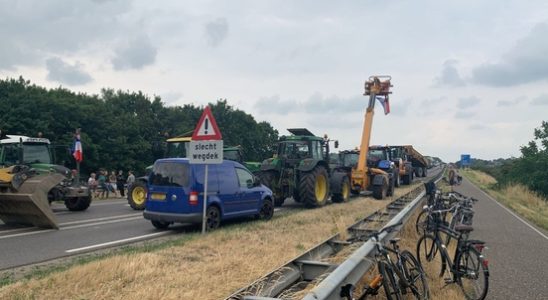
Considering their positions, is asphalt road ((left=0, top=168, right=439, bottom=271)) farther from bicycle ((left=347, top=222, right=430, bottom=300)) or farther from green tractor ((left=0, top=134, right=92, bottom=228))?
bicycle ((left=347, top=222, right=430, bottom=300))

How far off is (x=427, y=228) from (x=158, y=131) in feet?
196

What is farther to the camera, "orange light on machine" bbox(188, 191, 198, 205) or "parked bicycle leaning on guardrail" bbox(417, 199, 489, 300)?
"orange light on machine" bbox(188, 191, 198, 205)

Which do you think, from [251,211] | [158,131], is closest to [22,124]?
[158,131]

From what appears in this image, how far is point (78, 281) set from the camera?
18.3 feet

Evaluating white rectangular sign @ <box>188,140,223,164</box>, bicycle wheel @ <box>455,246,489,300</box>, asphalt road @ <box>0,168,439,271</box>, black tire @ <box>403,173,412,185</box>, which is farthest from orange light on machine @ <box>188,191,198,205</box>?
black tire @ <box>403,173,412,185</box>

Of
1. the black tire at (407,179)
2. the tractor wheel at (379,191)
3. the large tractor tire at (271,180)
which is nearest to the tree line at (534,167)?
the black tire at (407,179)

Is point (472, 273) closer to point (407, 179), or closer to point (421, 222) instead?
point (421, 222)

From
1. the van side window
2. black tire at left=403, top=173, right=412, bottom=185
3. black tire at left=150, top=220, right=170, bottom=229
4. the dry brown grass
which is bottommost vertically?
black tire at left=150, top=220, right=170, bottom=229

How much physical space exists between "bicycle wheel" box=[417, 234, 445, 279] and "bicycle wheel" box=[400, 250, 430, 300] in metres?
1.70

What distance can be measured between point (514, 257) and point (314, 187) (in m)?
7.65

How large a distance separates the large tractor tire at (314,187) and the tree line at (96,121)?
1553 centimetres

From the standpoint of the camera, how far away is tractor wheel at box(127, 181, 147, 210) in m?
16.8

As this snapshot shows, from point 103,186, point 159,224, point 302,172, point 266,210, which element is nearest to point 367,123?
point 302,172

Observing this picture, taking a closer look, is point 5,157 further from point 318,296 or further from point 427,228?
point 318,296
